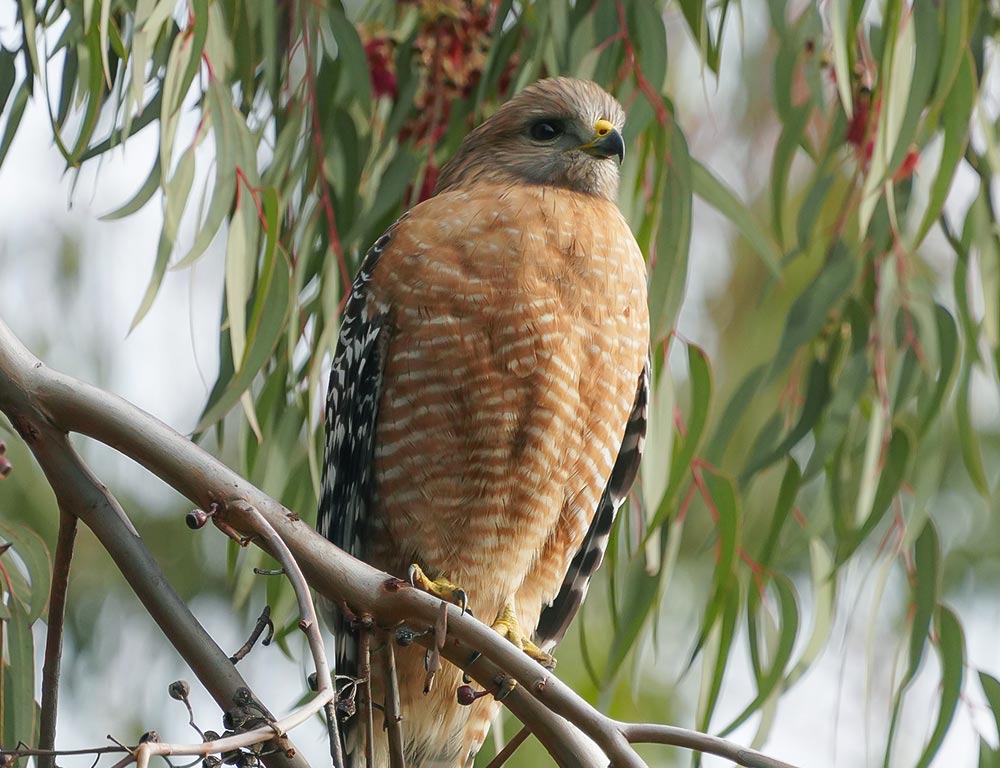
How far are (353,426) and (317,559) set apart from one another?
3.88 feet

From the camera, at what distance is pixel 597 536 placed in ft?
11.2

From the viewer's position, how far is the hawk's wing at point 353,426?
3012mm

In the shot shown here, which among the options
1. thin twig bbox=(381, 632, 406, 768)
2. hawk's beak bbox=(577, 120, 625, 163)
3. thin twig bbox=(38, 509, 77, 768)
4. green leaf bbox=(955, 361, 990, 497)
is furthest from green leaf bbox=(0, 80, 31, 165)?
green leaf bbox=(955, 361, 990, 497)

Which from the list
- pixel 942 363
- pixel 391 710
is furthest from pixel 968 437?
pixel 391 710

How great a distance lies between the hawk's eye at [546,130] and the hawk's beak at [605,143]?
0.09 m

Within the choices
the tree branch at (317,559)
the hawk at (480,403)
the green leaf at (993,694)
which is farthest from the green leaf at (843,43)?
the tree branch at (317,559)

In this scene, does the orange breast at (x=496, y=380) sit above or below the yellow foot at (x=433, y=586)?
above

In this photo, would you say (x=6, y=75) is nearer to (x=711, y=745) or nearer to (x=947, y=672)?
(x=711, y=745)

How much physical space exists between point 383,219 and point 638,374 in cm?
83

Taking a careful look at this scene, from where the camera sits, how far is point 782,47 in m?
3.53

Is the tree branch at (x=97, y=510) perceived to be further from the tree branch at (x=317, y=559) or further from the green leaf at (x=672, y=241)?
the green leaf at (x=672, y=241)

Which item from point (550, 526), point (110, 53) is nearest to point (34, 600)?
point (550, 526)

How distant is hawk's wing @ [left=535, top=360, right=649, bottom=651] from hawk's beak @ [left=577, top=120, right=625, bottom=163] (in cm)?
56

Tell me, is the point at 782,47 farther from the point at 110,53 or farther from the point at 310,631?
the point at 310,631
